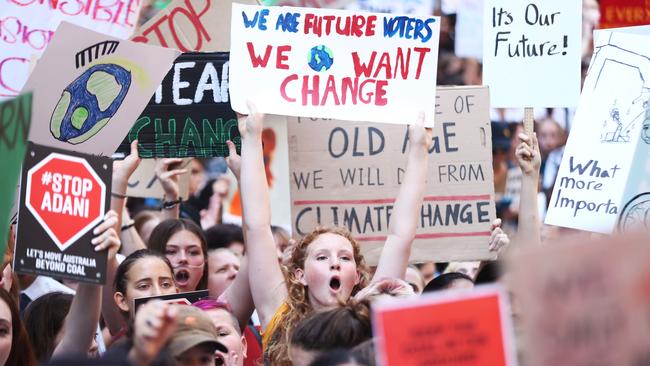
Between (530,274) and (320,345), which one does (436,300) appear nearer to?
(530,274)

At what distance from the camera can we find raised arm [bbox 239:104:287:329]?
507 cm

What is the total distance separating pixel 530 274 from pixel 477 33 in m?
9.02

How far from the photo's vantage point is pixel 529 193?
5.57m

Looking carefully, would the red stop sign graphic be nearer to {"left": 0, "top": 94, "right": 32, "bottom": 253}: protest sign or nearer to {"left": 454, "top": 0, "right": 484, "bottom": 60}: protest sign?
{"left": 0, "top": 94, "right": 32, "bottom": 253}: protest sign

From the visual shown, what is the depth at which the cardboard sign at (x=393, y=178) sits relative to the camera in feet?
20.6

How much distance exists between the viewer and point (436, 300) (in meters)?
2.95

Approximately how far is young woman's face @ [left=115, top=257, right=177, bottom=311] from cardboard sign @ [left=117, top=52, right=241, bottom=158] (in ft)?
2.77

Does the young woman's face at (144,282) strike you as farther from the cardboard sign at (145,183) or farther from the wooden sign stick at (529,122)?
the cardboard sign at (145,183)

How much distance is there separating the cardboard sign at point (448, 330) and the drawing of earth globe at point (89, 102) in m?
2.58

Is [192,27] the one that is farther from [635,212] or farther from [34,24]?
[635,212]

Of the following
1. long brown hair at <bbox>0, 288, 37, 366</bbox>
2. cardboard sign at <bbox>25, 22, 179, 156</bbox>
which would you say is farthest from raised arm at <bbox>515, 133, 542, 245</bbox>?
long brown hair at <bbox>0, 288, 37, 366</bbox>

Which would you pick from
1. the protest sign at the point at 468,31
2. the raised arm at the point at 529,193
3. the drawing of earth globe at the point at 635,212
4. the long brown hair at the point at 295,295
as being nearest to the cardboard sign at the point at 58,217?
the long brown hair at the point at 295,295

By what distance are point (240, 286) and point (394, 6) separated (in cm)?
503

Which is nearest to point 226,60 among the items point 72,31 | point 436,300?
point 72,31
